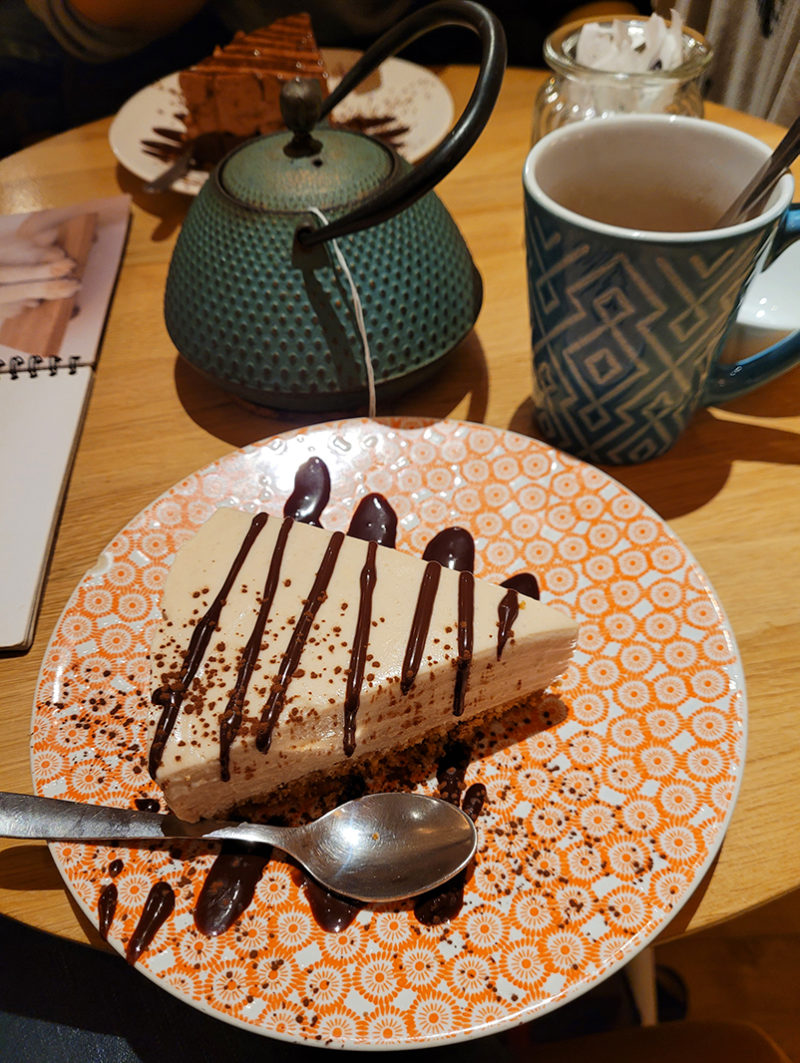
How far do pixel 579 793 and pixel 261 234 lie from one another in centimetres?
56

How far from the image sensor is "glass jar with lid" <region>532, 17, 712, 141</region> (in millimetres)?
928

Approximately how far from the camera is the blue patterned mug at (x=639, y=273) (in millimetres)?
621

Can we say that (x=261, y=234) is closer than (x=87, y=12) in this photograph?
Yes

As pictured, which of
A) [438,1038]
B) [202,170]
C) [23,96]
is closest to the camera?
[438,1038]

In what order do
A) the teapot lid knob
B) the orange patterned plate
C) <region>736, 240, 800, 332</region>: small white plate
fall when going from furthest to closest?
<region>736, 240, 800, 332</region>: small white plate → the teapot lid knob → the orange patterned plate

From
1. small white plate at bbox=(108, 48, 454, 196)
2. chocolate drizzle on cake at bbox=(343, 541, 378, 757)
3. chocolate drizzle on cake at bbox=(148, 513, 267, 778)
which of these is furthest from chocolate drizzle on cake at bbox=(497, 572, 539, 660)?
small white plate at bbox=(108, 48, 454, 196)

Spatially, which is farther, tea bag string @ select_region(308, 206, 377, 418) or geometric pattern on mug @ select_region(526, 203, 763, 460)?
tea bag string @ select_region(308, 206, 377, 418)

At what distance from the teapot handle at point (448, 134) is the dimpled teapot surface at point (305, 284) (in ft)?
0.11

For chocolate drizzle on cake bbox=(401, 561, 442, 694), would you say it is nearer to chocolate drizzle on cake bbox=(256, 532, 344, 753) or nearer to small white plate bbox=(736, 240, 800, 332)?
chocolate drizzle on cake bbox=(256, 532, 344, 753)

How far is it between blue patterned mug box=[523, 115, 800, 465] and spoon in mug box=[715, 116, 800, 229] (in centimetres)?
1

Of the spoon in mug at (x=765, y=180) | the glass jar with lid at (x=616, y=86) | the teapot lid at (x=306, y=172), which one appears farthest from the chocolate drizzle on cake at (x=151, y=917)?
the glass jar with lid at (x=616, y=86)

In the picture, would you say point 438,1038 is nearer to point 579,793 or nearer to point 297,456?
point 579,793

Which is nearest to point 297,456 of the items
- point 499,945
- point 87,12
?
point 499,945

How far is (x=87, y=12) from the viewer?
1.64m
